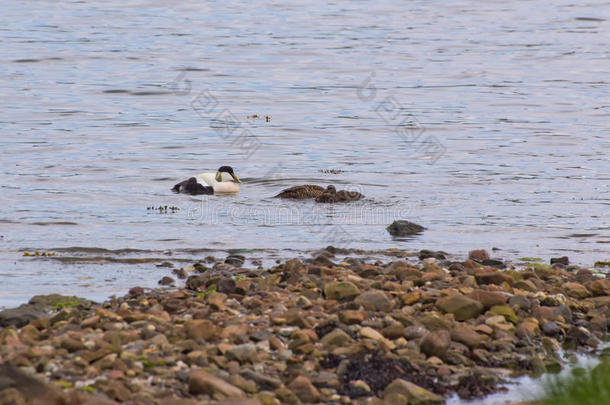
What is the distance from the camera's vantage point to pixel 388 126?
86.9 ft

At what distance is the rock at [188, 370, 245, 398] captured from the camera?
7.09m

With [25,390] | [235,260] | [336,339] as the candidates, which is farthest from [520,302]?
[25,390]

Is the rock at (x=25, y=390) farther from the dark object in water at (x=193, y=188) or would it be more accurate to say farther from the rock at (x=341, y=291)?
the dark object in water at (x=193, y=188)

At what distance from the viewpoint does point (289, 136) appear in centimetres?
2494

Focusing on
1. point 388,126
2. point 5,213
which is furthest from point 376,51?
point 5,213

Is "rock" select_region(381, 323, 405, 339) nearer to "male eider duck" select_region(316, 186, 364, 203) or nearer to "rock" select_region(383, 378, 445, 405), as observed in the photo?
"rock" select_region(383, 378, 445, 405)

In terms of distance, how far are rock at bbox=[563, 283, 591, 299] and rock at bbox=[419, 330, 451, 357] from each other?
2.38m

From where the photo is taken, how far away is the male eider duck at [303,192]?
57.1ft

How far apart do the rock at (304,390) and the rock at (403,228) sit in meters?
7.10

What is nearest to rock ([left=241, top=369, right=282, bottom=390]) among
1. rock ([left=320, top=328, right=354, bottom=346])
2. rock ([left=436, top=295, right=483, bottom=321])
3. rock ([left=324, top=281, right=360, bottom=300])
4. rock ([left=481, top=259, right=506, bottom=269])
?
rock ([left=320, top=328, right=354, bottom=346])

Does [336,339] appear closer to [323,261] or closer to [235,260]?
[323,261]

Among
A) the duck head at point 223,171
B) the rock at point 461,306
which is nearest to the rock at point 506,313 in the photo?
the rock at point 461,306

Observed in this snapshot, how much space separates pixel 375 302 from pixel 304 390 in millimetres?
1948

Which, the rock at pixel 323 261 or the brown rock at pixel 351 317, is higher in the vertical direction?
the rock at pixel 323 261
